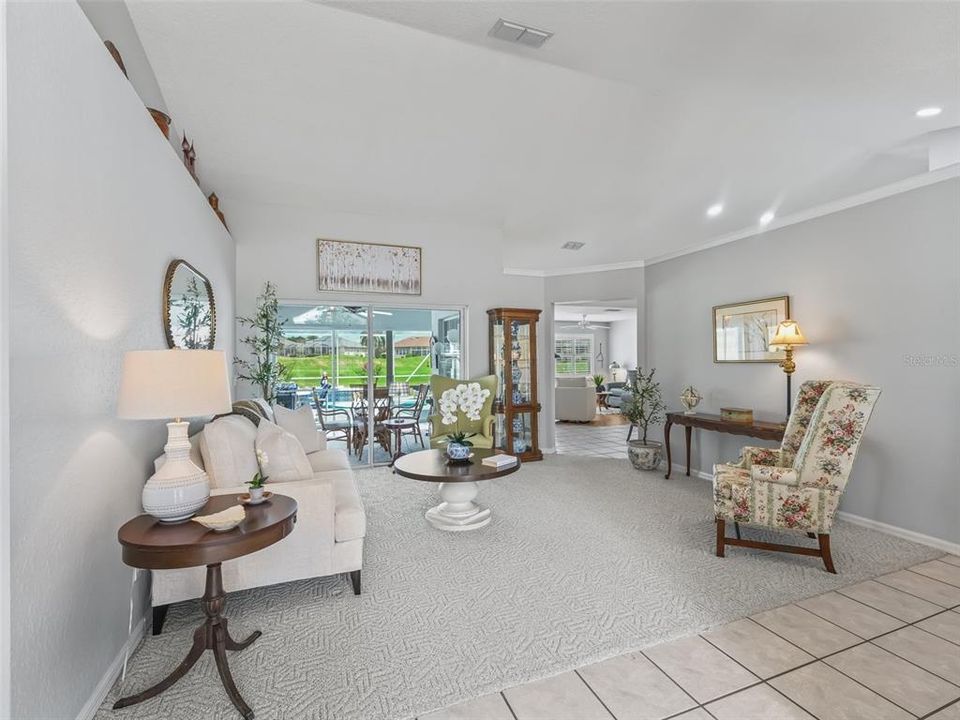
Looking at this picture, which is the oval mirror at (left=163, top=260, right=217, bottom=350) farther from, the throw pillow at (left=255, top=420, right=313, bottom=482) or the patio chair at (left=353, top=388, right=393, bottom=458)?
the patio chair at (left=353, top=388, right=393, bottom=458)

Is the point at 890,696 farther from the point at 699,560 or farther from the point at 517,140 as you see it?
the point at 517,140

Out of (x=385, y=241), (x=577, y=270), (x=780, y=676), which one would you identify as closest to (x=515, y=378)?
(x=577, y=270)

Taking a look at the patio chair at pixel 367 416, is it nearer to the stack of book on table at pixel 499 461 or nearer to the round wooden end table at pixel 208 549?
the stack of book on table at pixel 499 461

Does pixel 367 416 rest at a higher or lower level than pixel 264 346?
lower

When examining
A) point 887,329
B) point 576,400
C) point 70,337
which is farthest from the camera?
point 576,400

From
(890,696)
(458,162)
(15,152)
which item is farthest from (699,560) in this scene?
(15,152)

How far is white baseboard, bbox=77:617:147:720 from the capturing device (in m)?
1.67

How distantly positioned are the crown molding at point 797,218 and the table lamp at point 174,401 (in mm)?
4523

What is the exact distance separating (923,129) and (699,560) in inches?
117

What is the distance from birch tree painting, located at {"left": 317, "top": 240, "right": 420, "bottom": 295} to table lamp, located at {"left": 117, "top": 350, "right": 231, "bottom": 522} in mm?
3277

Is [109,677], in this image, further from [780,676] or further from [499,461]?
[780,676]

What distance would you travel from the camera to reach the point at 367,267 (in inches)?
203

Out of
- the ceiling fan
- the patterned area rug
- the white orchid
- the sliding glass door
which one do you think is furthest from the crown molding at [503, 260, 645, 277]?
the ceiling fan

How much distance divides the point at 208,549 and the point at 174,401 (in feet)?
1.77
